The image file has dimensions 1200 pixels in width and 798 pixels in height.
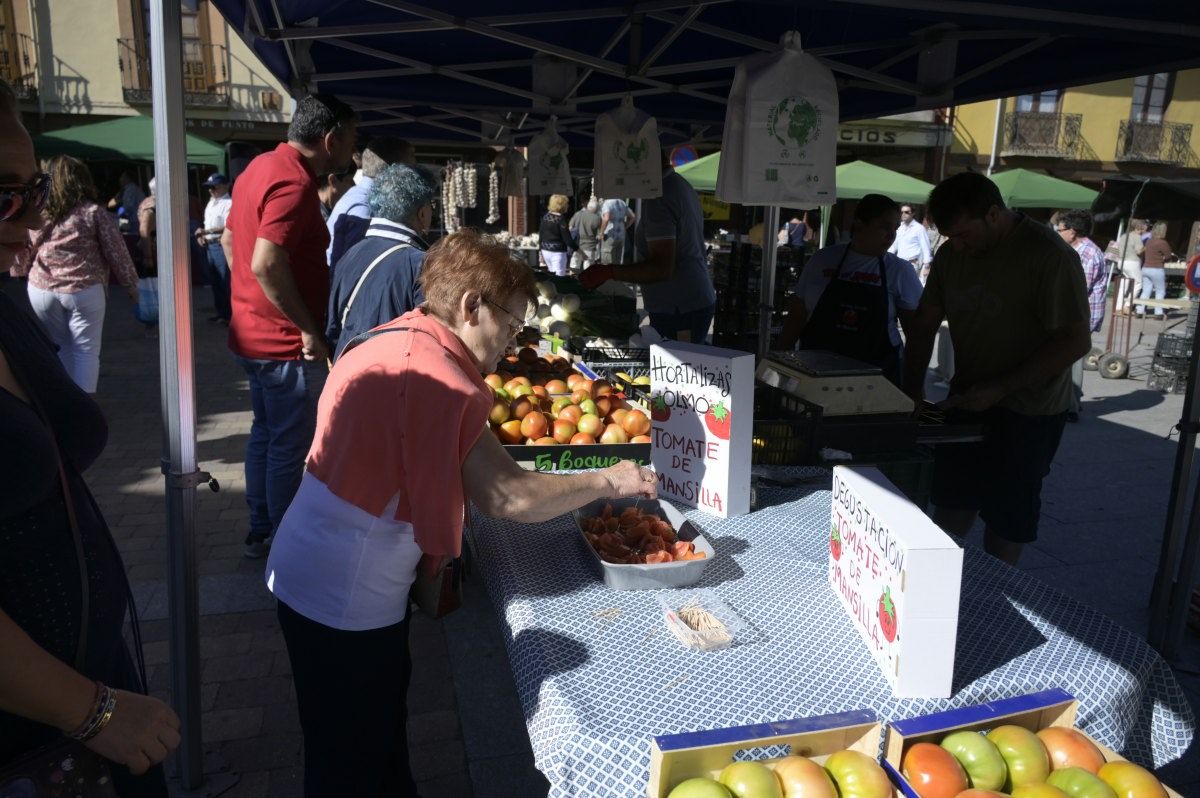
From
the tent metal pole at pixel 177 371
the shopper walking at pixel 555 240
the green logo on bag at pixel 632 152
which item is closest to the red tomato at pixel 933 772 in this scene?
the tent metal pole at pixel 177 371

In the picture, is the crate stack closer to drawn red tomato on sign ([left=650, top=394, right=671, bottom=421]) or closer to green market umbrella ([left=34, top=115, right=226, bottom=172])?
drawn red tomato on sign ([left=650, top=394, right=671, bottom=421])

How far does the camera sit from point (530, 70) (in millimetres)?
5973

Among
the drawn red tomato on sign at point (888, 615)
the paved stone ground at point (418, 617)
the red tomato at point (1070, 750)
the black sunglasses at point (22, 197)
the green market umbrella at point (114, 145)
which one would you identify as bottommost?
the paved stone ground at point (418, 617)

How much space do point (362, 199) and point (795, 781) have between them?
361 centimetres

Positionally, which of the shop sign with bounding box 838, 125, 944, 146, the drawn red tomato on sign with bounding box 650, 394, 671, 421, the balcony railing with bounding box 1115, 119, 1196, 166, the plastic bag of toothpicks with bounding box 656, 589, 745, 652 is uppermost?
the balcony railing with bounding box 1115, 119, 1196, 166

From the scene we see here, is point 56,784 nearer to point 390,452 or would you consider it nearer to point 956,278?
point 390,452

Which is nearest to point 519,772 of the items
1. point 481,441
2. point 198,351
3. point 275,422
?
point 481,441

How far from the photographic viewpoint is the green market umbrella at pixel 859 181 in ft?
37.0

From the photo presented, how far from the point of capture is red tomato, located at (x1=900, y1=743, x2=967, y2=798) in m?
1.24

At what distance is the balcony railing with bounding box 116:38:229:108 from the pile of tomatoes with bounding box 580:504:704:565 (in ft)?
70.7

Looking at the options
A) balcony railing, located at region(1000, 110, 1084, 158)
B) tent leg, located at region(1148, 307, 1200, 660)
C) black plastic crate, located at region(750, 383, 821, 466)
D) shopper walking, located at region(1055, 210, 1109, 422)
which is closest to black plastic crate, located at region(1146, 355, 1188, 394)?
shopper walking, located at region(1055, 210, 1109, 422)

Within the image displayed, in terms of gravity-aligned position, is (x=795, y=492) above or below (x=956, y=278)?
below

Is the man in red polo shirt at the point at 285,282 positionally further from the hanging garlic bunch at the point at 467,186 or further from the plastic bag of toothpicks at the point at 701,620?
the hanging garlic bunch at the point at 467,186

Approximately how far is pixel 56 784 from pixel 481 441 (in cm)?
88
